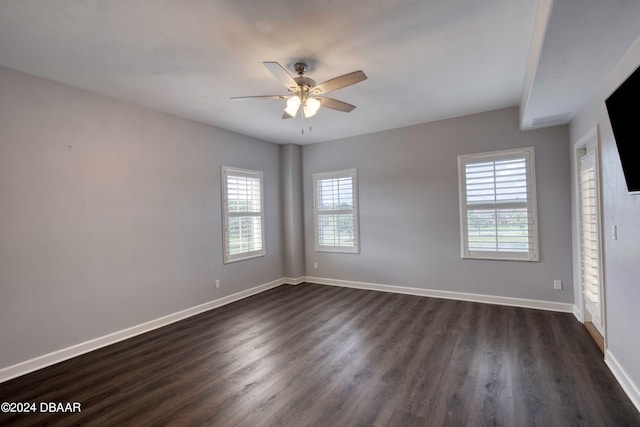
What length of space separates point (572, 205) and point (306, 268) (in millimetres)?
4277

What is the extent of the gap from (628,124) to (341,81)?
1.92 metres

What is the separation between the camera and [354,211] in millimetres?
5426

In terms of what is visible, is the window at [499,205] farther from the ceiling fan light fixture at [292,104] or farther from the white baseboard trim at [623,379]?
the ceiling fan light fixture at [292,104]

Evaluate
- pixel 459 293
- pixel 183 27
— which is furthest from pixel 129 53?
pixel 459 293

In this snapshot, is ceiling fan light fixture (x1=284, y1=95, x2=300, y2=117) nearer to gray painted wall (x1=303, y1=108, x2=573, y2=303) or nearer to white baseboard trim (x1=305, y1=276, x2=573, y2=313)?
gray painted wall (x1=303, y1=108, x2=573, y2=303)

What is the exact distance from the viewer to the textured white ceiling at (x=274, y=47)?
2.00 m

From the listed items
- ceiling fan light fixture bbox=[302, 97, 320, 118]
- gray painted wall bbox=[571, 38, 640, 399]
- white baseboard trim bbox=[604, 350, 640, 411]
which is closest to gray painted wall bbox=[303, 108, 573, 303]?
gray painted wall bbox=[571, 38, 640, 399]

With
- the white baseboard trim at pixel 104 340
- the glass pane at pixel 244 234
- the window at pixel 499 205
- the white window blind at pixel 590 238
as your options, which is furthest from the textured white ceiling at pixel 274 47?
the white baseboard trim at pixel 104 340

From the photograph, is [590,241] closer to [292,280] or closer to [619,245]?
[619,245]

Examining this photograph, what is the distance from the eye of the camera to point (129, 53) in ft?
8.21

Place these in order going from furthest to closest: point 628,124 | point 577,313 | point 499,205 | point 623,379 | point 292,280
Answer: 1. point 292,280
2. point 499,205
3. point 577,313
4. point 623,379
5. point 628,124

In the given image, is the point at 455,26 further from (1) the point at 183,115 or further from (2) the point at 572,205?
(1) the point at 183,115

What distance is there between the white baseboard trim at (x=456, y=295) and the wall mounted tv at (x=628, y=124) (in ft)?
8.28

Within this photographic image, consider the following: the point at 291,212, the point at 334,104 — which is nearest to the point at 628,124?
the point at 334,104
